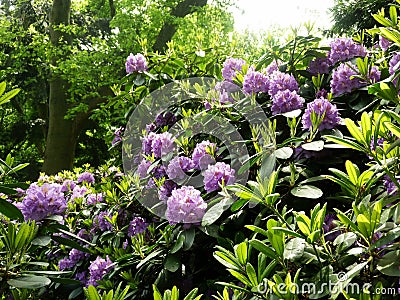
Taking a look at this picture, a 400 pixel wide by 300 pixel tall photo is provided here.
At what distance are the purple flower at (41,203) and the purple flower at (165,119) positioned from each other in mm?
822

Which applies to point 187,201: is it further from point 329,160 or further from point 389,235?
point 389,235

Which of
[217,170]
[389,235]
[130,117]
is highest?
[130,117]

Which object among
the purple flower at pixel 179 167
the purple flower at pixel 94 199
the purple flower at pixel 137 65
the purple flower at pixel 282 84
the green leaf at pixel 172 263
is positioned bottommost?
the green leaf at pixel 172 263

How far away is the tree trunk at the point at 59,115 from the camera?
11195 millimetres

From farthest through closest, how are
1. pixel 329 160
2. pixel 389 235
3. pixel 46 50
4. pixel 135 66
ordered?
pixel 46 50, pixel 135 66, pixel 329 160, pixel 389 235

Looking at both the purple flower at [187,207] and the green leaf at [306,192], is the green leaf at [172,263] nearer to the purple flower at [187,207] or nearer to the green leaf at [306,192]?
the purple flower at [187,207]

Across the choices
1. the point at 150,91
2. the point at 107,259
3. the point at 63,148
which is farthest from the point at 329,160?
the point at 63,148

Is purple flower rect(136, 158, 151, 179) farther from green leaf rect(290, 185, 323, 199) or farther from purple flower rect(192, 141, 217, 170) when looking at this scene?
green leaf rect(290, 185, 323, 199)

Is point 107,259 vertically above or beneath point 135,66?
beneath

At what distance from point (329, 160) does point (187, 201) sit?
1.75 feet

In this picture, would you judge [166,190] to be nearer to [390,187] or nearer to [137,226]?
[137,226]

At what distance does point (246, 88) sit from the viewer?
198cm

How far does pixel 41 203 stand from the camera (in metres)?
1.65

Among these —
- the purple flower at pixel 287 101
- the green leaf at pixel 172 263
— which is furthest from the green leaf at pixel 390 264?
the purple flower at pixel 287 101
